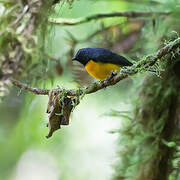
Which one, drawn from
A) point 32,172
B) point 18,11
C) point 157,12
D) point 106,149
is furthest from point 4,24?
point 32,172

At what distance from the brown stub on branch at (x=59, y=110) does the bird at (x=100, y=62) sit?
1.00m

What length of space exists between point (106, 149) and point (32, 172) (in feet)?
3.72

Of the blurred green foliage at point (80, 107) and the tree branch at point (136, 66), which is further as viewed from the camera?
the blurred green foliage at point (80, 107)

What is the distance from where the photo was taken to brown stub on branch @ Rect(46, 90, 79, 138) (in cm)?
135

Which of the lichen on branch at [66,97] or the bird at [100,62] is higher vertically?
→ the bird at [100,62]

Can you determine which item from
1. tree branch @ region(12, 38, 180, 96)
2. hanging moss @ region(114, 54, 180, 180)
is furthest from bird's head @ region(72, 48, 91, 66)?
tree branch @ region(12, 38, 180, 96)

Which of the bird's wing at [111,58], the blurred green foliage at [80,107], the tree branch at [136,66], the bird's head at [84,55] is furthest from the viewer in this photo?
the bird's head at [84,55]

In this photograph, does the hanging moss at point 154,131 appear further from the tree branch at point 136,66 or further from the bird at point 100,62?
the tree branch at point 136,66

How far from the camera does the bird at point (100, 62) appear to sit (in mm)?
2352

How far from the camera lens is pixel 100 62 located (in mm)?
2400

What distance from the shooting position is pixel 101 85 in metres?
1.37

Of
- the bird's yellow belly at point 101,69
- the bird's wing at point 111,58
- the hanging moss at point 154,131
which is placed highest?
the bird's wing at point 111,58

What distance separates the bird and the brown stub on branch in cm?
100

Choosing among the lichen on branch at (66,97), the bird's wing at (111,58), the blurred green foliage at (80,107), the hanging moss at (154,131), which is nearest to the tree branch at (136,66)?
the lichen on branch at (66,97)
